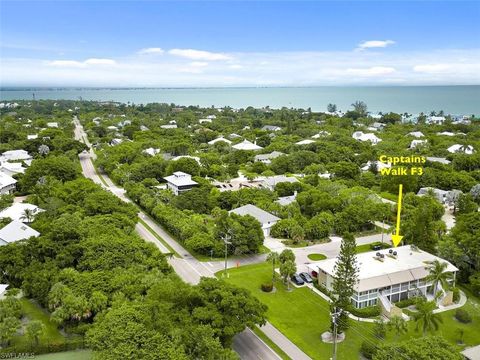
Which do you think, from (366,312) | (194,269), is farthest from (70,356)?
(366,312)

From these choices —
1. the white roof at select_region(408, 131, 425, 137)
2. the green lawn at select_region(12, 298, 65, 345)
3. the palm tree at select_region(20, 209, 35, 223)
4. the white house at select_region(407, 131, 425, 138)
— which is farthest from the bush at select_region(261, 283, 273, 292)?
the white roof at select_region(408, 131, 425, 137)

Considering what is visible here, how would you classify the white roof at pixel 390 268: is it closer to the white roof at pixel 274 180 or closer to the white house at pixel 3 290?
the white house at pixel 3 290

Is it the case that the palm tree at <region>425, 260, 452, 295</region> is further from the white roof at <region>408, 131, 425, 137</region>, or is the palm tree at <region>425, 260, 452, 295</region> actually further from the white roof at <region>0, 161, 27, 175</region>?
the white roof at <region>408, 131, 425, 137</region>

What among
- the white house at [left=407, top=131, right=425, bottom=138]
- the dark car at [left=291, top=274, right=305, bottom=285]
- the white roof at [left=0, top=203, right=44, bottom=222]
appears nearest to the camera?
the dark car at [left=291, top=274, right=305, bottom=285]

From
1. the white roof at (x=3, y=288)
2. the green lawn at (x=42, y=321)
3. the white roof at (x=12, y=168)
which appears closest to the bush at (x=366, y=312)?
the green lawn at (x=42, y=321)

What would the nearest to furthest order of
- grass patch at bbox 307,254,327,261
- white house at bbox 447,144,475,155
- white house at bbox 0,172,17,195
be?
grass patch at bbox 307,254,327,261
white house at bbox 0,172,17,195
white house at bbox 447,144,475,155

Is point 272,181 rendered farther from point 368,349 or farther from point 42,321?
point 42,321
